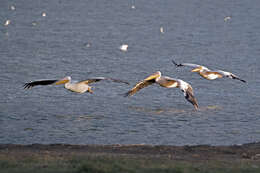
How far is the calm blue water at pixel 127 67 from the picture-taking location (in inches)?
467

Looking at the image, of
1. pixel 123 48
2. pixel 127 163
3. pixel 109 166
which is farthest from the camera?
pixel 123 48

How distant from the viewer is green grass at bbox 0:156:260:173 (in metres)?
6.99

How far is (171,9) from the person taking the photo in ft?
101

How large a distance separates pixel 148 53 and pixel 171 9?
33.4ft

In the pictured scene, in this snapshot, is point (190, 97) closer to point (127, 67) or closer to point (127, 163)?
point (127, 163)

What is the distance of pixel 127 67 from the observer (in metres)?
18.5

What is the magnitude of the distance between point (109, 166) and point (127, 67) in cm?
1155

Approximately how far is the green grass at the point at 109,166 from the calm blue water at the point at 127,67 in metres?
3.13

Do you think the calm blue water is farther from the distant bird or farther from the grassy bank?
the grassy bank

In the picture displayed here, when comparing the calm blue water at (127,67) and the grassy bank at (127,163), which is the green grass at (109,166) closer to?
the grassy bank at (127,163)

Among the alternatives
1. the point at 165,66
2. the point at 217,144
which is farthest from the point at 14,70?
the point at 217,144

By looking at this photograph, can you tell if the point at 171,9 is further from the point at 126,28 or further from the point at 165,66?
the point at 165,66

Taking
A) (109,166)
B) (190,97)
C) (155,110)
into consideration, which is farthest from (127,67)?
(109,166)

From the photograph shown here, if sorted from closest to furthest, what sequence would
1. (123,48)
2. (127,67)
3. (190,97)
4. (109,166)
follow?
(109,166) < (190,97) < (127,67) < (123,48)
